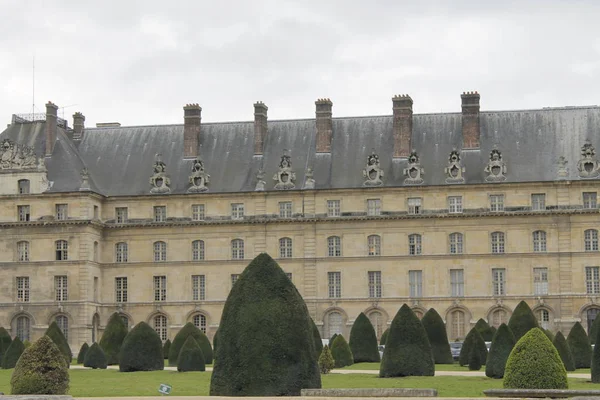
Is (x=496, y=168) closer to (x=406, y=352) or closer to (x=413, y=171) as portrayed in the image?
(x=413, y=171)

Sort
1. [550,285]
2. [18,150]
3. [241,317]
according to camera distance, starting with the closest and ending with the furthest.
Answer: [241,317]
[550,285]
[18,150]

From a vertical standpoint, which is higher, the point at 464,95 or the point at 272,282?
the point at 464,95

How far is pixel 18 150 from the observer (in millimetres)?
65188

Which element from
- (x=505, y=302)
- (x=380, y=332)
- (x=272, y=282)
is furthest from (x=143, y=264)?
(x=272, y=282)

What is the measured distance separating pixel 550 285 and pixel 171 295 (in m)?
19.6

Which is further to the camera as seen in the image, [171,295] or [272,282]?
[171,295]

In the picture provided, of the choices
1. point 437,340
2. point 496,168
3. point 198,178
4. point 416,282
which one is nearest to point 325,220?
point 416,282

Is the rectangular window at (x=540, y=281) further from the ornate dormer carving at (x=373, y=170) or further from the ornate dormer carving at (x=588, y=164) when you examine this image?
the ornate dormer carving at (x=373, y=170)

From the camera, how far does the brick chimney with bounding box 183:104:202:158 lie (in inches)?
2640

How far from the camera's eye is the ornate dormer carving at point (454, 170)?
62.5 meters

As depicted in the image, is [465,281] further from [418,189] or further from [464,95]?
[464,95]

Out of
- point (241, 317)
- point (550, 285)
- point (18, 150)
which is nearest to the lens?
point (241, 317)

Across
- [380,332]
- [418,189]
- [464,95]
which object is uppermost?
[464,95]

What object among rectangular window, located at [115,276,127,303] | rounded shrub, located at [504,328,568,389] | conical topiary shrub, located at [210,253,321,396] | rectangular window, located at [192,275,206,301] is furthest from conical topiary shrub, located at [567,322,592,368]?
rectangular window, located at [115,276,127,303]
